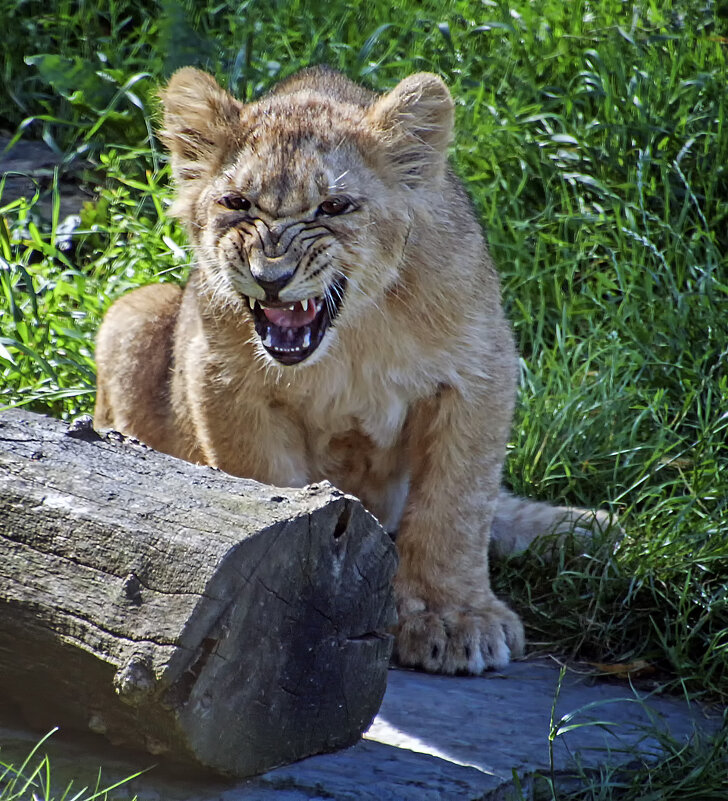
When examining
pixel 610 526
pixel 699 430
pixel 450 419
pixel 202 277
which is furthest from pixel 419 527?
pixel 699 430

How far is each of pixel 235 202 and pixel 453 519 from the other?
1301 millimetres

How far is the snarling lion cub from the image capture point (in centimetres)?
384

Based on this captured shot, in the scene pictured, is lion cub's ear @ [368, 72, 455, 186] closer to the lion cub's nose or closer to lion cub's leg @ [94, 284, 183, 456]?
the lion cub's nose

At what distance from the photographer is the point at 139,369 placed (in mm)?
5066

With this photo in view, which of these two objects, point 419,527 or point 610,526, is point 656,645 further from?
point 419,527

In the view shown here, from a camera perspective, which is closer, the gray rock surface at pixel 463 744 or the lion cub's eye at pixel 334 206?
the gray rock surface at pixel 463 744

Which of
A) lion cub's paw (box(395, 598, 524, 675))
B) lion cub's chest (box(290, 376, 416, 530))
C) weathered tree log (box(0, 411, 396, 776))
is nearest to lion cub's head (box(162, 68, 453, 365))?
lion cub's chest (box(290, 376, 416, 530))

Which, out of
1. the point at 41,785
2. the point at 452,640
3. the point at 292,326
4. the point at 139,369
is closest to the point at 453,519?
the point at 452,640

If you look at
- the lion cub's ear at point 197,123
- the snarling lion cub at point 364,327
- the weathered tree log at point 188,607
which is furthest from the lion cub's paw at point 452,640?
the lion cub's ear at point 197,123

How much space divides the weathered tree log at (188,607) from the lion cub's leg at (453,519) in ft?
3.72

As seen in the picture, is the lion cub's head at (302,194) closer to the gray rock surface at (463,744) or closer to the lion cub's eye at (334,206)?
the lion cub's eye at (334,206)

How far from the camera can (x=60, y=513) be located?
2865 millimetres

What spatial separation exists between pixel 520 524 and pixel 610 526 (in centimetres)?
36

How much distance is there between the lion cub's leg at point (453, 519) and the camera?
425 centimetres
